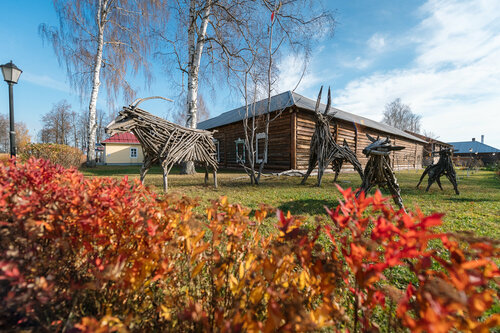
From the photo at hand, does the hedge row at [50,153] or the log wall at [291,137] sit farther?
the log wall at [291,137]

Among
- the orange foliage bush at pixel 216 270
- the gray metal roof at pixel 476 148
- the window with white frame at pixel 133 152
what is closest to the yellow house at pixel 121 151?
the window with white frame at pixel 133 152

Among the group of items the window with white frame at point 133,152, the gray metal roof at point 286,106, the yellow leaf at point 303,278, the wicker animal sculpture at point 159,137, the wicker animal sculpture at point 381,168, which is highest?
the gray metal roof at point 286,106

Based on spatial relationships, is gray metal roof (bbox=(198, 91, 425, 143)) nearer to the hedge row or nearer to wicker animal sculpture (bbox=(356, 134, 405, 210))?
wicker animal sculpture (bbox=(356, 134, 405, 210))

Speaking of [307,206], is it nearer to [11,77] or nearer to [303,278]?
[303,278]

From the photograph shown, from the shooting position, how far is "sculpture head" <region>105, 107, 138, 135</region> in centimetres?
441

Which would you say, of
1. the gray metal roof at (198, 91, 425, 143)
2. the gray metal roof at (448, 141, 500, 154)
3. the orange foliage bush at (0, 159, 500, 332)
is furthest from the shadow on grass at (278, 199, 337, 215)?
the gray metal roof at (448, 141, 500, 154)

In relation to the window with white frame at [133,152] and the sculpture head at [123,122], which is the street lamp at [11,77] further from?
the window with white frame at [133,152]

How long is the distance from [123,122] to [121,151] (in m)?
31.1

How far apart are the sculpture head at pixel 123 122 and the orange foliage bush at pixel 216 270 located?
3.04 meters

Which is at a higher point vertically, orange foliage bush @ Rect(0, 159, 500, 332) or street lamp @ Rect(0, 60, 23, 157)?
street lamp @ Rect(0, 60, 23, 157)

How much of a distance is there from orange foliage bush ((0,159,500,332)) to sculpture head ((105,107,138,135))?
304 cm

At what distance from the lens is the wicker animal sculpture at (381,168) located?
3791mm

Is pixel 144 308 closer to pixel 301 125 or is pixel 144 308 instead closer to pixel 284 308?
pixel 284 308

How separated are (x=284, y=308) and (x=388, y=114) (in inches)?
2197
